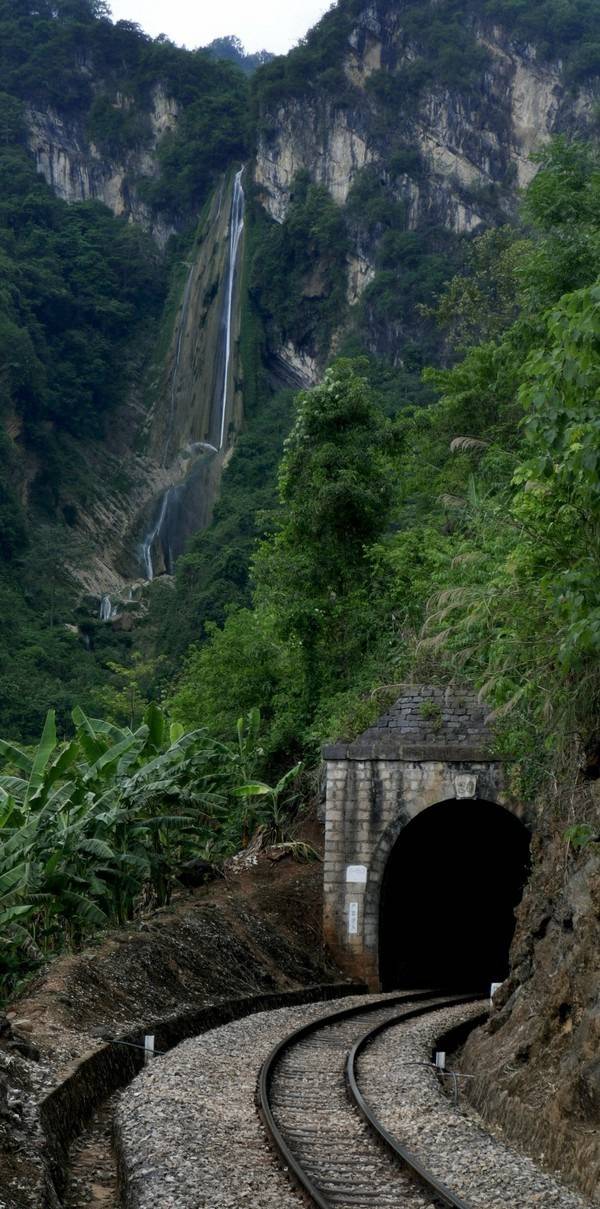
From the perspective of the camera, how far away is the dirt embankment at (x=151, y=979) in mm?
9148

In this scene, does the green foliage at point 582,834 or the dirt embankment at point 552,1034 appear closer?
the dirt embankment at point 552,1034

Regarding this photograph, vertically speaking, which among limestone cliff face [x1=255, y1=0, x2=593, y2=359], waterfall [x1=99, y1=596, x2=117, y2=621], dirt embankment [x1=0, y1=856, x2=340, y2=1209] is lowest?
dirt embankment [x1=0, y1=856, x2=340, y2=1209]

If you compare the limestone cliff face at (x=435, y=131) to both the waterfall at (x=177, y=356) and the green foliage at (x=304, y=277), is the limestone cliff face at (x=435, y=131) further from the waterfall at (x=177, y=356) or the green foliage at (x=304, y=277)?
the waterfall at (x=177, y=356)

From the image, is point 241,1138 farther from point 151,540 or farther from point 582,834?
point 151,540

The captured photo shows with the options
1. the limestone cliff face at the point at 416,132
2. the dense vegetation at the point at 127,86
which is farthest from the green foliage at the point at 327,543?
the dense vegetation at the point at 127,86

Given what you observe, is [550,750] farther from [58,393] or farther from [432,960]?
[58,393]

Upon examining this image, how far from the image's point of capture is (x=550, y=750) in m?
14.4

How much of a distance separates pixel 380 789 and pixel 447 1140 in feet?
39.8

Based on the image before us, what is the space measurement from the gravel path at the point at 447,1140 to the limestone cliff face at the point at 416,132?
81753 millimetres

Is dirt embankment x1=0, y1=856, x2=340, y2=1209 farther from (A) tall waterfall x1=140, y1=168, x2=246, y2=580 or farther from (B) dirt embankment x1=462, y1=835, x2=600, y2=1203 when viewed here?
(A) tall waterfall x1=140, y1=168, x2=246, y2=580

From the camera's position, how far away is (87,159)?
114250 mm

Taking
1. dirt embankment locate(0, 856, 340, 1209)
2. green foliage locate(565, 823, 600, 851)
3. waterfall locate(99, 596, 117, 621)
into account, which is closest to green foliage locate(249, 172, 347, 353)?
waterfall locate(99, 596, 117, 621)

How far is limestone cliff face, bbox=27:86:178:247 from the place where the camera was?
111938 mm

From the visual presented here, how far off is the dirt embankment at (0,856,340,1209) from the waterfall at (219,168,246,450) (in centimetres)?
6685
